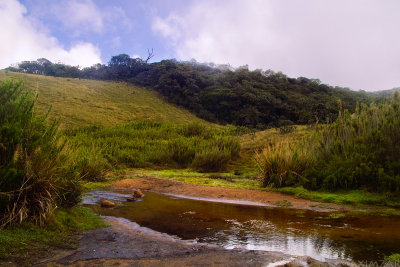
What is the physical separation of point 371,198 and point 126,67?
6484cm

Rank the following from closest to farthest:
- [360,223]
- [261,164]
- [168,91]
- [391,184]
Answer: [360,223] < [391,184] < [261,164] < [168,91]

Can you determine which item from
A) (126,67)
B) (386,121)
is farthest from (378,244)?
(126,67)

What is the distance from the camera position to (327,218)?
7.01 m

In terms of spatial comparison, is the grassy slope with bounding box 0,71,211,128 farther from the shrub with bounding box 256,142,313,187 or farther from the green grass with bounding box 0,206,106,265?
the green grass with bounding box 0,206,106,265

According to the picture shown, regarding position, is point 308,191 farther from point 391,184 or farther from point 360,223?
point 360,223

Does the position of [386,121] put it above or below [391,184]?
above

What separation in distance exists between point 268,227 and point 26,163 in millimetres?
4430

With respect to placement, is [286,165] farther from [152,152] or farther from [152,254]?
[152,152]

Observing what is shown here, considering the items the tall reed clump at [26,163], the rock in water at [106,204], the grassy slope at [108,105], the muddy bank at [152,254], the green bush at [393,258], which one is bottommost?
the muddy bank at [152,254]

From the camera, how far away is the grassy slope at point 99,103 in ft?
118

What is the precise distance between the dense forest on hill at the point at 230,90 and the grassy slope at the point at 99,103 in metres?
4.17

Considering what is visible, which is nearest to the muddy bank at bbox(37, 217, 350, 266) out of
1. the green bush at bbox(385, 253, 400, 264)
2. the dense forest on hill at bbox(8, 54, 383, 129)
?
the green bush at bbox(385, 253, 400, 264)

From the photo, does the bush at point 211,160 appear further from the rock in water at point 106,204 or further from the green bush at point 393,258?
the green bush at point 393,258

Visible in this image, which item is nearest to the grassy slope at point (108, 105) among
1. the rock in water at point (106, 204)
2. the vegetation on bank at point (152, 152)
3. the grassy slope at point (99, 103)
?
the grassy slope at point (99, 103)
